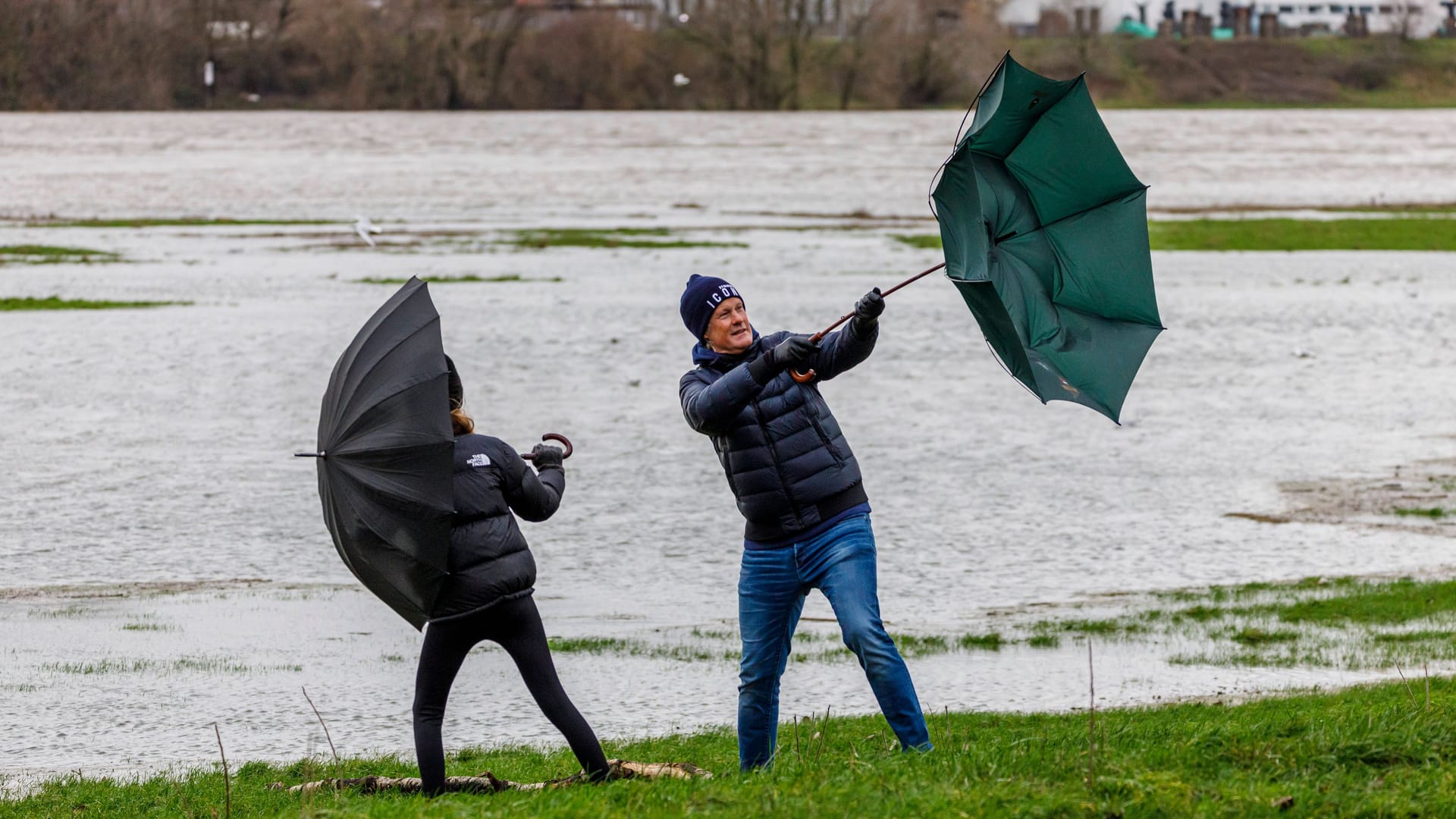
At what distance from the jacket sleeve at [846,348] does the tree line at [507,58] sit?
299ft

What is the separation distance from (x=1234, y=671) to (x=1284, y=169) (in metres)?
46.1

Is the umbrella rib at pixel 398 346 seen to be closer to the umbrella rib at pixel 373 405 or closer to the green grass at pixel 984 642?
the umbrella rib at pixel 373 405

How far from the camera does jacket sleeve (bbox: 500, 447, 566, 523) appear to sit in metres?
5.53

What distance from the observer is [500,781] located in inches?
226

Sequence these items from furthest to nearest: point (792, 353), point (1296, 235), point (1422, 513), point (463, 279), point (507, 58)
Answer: point (507, 58), point (1296, 235), point (463, 279), point (1422, 513), point (792, 353)

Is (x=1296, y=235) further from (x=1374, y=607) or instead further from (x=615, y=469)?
(x=1374, y=607)

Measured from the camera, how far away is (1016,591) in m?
9.50

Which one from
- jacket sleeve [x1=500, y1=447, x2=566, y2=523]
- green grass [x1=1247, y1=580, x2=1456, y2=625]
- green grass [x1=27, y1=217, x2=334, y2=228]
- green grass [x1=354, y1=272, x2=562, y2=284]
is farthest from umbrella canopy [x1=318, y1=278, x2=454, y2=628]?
green grass [x1=27, y1=217, x2=334, y2=228]

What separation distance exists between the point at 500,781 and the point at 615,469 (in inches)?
269

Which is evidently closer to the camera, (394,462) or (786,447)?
(394,462)

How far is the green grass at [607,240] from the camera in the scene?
1156 inches

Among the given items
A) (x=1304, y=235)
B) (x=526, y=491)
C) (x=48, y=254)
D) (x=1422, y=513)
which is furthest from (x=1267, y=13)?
(x=526, y=491)

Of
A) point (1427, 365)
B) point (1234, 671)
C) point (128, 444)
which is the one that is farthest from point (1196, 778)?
point (1427, 365)

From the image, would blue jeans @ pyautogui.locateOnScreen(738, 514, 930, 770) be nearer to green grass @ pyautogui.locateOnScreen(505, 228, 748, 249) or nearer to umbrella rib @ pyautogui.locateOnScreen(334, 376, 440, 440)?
umbrella rib @ pyautogui.locateOnScreen(334, 376, 440, 440)
